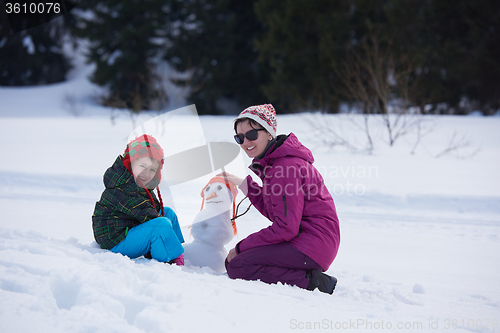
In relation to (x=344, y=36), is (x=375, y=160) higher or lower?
lower

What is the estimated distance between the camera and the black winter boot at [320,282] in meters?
2.38

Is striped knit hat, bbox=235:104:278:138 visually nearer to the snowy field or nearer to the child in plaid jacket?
the snowy field

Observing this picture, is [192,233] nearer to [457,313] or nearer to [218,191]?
[218,191]

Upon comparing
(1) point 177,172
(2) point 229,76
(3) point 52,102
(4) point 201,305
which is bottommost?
(3) point 52,102

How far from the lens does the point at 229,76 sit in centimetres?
2216

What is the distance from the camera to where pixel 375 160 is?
7.82 meters

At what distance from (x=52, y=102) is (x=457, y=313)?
24.4 m

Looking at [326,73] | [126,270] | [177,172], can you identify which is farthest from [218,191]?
[326,73]

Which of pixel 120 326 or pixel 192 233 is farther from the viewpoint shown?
pixel 192 233

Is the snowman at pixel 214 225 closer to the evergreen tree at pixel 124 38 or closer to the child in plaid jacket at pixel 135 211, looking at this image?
the child in plaid jacket at pixel 135 211

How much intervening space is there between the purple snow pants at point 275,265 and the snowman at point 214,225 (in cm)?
26

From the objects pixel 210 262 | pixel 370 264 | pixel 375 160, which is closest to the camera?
pixel 210 262

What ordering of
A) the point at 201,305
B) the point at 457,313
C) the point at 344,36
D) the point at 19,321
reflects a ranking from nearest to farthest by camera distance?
1. the point at 19,321
2. the point at 201,305
3. the point at 457,313
4. the point at 344,36

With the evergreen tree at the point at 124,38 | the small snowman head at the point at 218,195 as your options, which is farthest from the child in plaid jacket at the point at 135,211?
the evergreen tree at the point at 124,38
